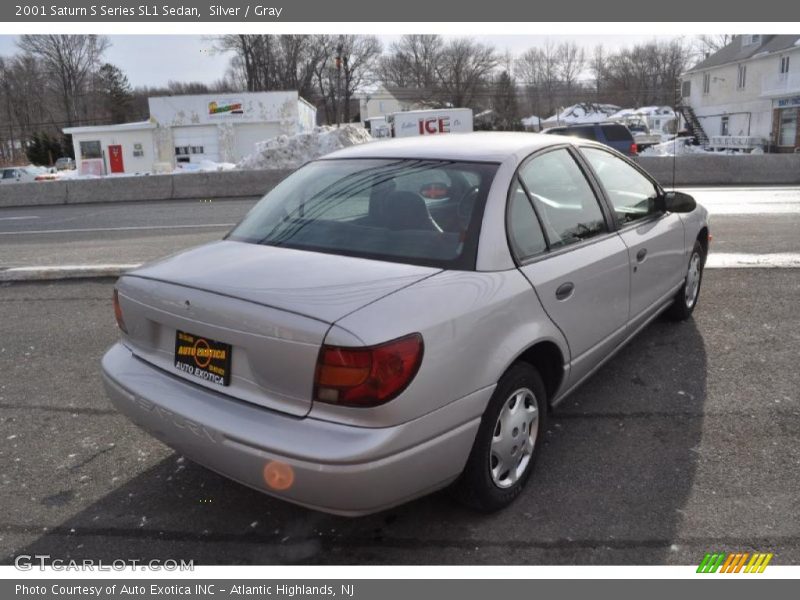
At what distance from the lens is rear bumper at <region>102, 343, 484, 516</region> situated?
236 centimetres

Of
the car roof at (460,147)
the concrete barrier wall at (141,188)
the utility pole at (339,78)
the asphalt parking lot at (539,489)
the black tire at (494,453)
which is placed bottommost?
the asphalt parking lot at (539,489)

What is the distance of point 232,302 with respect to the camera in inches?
104

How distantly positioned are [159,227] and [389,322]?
1118cm

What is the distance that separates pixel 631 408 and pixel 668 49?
9818cm

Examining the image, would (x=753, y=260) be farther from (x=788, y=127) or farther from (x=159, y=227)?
(x=788, y=127)

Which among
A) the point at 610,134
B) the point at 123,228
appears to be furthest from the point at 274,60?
the point at 123,228

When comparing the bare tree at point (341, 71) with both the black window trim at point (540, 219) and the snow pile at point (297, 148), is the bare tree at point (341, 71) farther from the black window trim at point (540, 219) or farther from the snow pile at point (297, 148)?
the black window trim at point (540, 219)

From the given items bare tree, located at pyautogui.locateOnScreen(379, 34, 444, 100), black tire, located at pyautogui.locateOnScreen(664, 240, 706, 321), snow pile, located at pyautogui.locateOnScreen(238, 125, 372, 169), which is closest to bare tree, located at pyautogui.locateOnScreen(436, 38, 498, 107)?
bare tree, located at pyautogui.locateOnScreen(379, 34, 444, 100)

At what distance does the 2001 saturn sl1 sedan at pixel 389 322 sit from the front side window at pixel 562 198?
1 cm

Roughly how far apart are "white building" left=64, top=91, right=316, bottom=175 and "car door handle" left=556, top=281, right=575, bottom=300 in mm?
39795

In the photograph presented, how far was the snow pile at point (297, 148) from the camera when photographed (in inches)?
995

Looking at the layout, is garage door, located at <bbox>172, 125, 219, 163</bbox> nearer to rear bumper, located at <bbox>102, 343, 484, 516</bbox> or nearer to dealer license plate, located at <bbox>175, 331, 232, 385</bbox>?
dealer license plate, located at <bbox>175, 331, 232, 385</bbox>

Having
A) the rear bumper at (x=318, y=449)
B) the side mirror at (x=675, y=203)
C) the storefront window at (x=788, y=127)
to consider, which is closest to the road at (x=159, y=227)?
the side mirror at (x=675, y=203)

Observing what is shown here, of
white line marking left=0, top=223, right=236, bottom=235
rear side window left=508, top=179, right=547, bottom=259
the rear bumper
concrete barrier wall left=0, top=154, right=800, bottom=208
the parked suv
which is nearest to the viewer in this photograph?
the rear bumper
